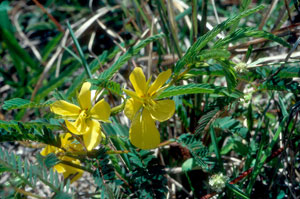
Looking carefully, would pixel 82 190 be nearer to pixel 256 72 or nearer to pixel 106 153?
pixel 106 153

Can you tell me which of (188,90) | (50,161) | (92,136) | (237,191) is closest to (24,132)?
(50,161)

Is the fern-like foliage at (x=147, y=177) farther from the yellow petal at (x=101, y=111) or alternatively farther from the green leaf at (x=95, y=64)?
the green leaf at (x=95, y=64)

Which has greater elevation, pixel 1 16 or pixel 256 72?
pixel 1 16

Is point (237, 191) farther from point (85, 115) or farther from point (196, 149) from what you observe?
point (85, 115)

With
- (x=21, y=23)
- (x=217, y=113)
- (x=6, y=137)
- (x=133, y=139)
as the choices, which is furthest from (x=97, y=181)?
(x=21, y=23)

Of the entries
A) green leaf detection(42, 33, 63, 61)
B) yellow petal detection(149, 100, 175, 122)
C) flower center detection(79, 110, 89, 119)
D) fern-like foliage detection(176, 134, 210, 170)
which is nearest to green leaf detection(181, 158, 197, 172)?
fern-like foliage detection(176, 134, 210, 170)
